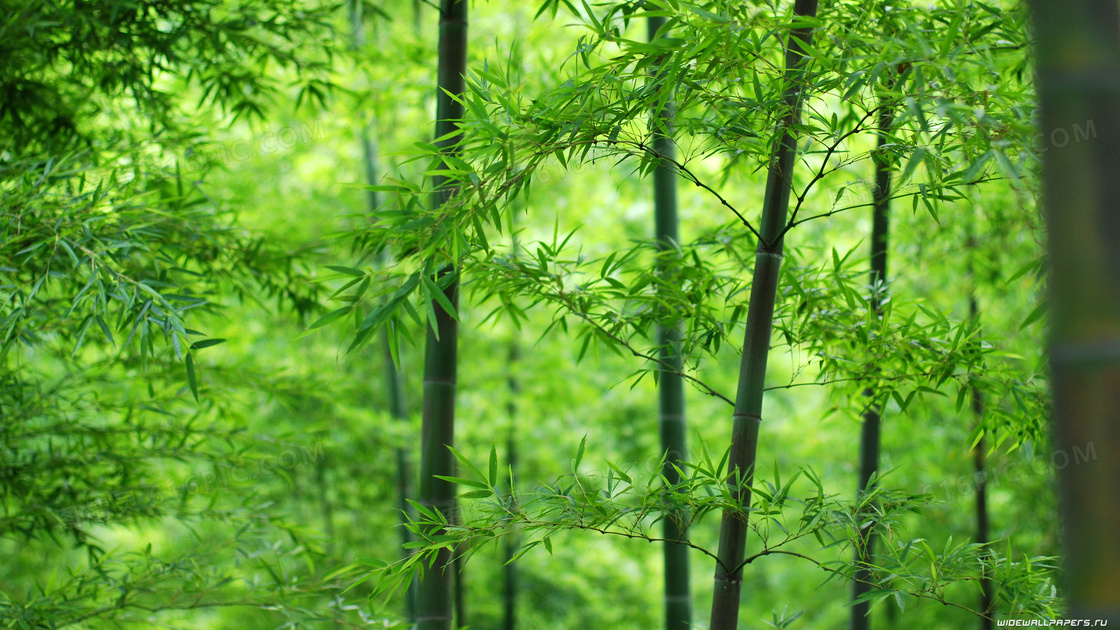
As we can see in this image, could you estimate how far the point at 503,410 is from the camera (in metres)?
5.29

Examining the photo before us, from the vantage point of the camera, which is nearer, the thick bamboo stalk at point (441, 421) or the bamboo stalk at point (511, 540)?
the thick bamboo stalk at point (441, 421)

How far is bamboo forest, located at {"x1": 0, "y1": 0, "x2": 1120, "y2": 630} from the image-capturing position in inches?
54.1

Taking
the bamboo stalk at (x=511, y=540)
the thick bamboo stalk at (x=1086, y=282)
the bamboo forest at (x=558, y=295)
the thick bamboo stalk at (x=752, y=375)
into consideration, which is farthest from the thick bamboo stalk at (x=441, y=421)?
the bamboo stalk at (x=511, y=540)

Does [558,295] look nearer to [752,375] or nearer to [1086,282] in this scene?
[752,375]

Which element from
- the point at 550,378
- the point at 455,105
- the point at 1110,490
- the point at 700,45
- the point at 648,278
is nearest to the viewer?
the point at 1110,490

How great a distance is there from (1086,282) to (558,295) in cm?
121

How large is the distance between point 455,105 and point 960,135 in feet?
4.06

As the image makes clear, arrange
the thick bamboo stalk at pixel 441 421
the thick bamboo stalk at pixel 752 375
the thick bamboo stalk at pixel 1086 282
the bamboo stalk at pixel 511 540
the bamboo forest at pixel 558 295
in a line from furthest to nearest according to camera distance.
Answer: the bamboo stalk at pixel 511 540 < the thick bamboo stalk at pixel 441 421 < the thick bamboo stalk at pixel 752 375 < the bamboo forest at pixel 558 295 < the thick bamboo stalk at pixel 1086 282

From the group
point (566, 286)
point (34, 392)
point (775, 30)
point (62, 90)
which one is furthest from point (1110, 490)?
point (62, 90)

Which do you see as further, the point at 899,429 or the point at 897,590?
the point at 899,429

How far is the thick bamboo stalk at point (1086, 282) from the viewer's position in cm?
82

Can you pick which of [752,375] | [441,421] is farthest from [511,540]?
[752,375]

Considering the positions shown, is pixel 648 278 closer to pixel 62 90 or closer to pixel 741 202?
pixel 62 90

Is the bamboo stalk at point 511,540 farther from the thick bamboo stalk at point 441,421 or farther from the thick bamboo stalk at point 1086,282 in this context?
the thick bamboo stalk at point 1086,282
